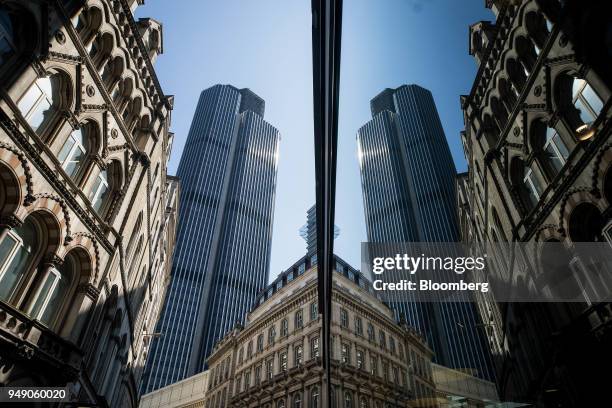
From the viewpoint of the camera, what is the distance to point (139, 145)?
21641mm

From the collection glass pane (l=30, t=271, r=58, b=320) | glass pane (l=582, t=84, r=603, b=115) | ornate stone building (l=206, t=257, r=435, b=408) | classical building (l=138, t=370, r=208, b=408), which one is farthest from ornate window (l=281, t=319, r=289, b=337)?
glass pane (l=582, t=84, r=603, b=115)

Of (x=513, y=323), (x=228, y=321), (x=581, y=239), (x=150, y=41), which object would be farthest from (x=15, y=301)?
(x=228, y=321)

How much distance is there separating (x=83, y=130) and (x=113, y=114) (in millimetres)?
2249

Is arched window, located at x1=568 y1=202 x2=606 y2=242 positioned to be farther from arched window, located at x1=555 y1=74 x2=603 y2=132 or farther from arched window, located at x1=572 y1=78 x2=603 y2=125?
arched window, located at x1=572 y1=78 x2=603 y2=125

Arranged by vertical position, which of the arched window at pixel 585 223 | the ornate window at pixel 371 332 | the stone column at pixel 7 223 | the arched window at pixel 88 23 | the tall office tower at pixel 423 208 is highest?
the tall office tower at pixel 423 208

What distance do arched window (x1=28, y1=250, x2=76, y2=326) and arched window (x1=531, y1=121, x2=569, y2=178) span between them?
21.4 m

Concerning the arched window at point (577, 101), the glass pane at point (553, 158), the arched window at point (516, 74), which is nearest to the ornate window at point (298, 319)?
the glass pane at point (553, 158)

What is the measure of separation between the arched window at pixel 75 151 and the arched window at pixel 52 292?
12.7 feet

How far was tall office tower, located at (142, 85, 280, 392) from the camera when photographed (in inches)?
5059

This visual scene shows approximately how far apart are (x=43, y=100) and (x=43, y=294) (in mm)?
7433

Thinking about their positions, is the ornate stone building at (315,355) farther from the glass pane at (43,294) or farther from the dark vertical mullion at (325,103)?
the dark vertical mullion at (325,103)

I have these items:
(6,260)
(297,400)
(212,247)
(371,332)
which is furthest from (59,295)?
(212,247)

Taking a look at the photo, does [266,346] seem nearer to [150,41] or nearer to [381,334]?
[381,334]

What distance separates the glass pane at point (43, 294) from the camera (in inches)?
507
